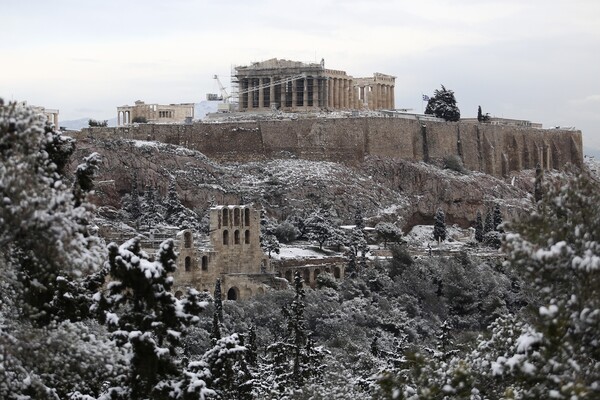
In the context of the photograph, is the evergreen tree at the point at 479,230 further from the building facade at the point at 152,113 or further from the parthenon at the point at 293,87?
Answer: the building facade at the point at 152,113

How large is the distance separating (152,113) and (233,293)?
34835 mm

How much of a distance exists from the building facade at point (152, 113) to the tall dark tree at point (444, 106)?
16.0 meters

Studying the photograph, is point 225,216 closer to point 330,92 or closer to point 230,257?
point 230,257

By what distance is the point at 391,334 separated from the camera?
5569cm

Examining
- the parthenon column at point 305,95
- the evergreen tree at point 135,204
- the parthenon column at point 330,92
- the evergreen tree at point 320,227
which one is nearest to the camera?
the evergreen tree at point 135,204

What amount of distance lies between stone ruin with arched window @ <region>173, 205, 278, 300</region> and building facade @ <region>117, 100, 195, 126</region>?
1091 inches

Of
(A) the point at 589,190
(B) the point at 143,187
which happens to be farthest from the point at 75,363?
(B) the point at 143,187

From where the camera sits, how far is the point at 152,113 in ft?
307

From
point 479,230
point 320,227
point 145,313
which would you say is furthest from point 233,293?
point 145,313

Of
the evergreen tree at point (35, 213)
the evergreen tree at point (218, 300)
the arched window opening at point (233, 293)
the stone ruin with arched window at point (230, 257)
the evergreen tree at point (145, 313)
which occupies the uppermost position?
the evergreen tree at point (35, 213)

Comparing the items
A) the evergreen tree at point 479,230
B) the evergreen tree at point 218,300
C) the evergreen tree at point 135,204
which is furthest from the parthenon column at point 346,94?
the evergreen tree at point 218,300

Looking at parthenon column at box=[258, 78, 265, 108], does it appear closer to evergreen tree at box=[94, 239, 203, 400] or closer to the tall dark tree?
the tall dark tree

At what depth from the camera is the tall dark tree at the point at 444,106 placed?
308 ft

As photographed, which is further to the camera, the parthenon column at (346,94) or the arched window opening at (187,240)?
the parthenon column at (346,94)
